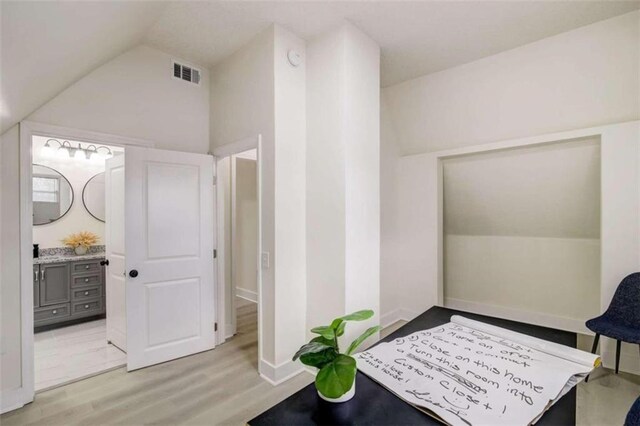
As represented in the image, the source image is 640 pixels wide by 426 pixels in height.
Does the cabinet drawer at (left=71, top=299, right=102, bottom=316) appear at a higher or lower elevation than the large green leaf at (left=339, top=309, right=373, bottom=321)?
lower

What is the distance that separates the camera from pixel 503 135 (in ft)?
10.4

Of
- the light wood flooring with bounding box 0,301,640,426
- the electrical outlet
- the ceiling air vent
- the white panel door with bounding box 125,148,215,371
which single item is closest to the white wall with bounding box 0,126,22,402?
the light wood flooring with bounding box 0,301,640,426

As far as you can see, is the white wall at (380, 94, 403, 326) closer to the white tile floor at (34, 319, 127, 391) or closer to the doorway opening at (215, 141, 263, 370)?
the doorway opening at (215, 141, 263, 370)

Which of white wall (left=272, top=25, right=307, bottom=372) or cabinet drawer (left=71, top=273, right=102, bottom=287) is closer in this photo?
white wall (left=272, top=25, right=307, bottom=372)

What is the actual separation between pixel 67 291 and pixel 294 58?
3893 mm

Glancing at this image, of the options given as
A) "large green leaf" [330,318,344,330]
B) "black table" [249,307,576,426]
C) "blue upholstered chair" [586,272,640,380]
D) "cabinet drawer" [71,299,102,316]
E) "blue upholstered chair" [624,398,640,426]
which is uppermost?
"large green leaf" [330,318,344,330]

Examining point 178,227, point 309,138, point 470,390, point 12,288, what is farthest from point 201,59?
point 470,390

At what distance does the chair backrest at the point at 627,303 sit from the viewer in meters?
2.47

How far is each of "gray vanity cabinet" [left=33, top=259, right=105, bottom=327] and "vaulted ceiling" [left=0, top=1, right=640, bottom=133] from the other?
2322 mm

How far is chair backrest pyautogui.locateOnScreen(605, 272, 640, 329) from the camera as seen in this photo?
8.12 ft

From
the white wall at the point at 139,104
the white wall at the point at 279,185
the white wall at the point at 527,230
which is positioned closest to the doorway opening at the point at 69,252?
the white wall at the point at 139,104

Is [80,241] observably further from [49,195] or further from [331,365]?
[331,365]

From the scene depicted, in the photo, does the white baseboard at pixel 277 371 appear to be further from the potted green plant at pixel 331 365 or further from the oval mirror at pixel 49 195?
the oval mirror at pixel 49 195

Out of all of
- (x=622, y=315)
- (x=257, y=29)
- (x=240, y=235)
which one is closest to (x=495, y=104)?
(x=622, y=315)
